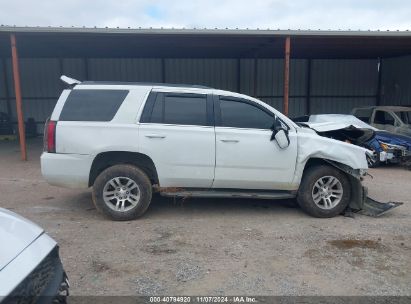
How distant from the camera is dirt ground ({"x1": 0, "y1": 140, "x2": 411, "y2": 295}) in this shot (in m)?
3.70

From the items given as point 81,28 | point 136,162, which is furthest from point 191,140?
point 81,28

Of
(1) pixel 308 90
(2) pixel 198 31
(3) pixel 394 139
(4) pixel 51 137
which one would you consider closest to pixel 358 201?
(3) pixel 394 139

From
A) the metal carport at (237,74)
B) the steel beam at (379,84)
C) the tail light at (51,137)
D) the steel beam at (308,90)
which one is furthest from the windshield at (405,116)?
the tail light at (51,137)

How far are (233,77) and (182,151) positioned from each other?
46.0ft

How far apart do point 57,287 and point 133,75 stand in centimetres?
1687

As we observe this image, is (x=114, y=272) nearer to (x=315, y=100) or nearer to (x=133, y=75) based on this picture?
(x=133, y=75)

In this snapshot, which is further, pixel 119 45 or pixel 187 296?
pixel 119 45

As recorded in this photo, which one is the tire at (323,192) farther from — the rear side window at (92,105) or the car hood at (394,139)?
the car hood at (394,139)

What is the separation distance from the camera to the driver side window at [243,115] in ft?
18.5

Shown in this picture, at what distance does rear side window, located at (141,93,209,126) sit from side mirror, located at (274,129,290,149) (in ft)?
3.61

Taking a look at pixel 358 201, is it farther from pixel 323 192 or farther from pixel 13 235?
pixel 13 235

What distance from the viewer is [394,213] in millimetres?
6090

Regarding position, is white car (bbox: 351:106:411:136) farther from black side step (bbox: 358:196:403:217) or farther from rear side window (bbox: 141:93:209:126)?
rear side window (bbox: 141:93:209:126)

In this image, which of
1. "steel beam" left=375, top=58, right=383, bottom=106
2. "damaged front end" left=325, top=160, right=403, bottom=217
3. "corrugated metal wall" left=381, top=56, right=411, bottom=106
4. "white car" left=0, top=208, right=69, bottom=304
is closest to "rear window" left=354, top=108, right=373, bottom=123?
"corrugated metal wall" left=381, top=56, right=411, bottom=106
